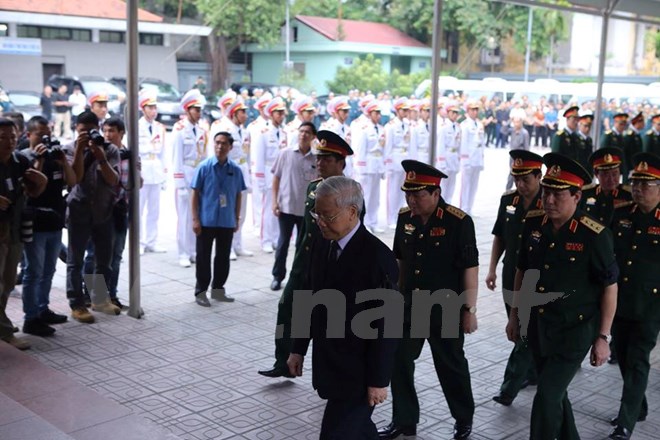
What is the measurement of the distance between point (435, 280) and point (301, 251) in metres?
1.23

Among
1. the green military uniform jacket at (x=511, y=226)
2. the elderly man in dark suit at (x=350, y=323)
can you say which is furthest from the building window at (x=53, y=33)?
the elderly man in dark suit at (x=350, y=323)

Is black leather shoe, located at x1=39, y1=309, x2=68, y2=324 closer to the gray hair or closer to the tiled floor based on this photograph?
the tiled floor

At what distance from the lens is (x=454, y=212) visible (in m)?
4.93

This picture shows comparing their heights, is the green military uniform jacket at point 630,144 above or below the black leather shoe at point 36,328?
above

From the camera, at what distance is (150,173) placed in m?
10.6

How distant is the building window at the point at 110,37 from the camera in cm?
931

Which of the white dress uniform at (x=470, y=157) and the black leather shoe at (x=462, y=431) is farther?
the white dress uniform at (x=470, y=157)

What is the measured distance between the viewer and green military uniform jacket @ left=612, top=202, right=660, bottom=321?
16.7 ft

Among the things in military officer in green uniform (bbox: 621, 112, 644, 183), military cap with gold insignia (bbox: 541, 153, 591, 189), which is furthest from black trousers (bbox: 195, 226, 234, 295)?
military officer in green uniform (bbox: 621, 112, 644, 183)

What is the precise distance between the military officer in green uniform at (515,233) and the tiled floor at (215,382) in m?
0.16

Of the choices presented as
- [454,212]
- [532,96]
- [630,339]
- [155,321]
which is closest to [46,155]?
[155,321]

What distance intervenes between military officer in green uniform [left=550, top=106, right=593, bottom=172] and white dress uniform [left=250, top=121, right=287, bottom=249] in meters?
4.80

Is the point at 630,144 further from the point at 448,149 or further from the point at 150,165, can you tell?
the point at 150,165

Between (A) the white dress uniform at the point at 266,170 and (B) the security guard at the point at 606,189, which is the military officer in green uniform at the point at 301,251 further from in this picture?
(A) the white dress uniform at the point at 266,170
